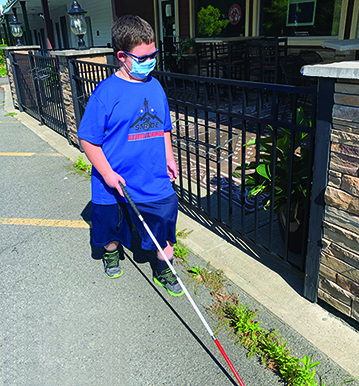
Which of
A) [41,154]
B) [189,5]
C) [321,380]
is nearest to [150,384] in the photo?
[321,380]

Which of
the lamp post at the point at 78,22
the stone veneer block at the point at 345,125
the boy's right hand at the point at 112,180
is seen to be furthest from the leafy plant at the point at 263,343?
the lamp post at the point at 78,22

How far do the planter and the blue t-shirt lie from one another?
961 mm

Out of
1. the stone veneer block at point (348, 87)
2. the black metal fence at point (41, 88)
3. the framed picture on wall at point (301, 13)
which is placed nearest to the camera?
the stone veneer block at point (348, 87)

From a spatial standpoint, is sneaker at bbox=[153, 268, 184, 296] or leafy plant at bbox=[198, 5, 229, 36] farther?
leafy plant at bbox=[198, 5, 229, 36]

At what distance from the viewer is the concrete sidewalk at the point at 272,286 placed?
2.27 m

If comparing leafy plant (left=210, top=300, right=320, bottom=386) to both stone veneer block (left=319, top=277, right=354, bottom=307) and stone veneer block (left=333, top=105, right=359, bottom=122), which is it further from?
stone veneer block (left=333, top=105, right=359, bottom=122)

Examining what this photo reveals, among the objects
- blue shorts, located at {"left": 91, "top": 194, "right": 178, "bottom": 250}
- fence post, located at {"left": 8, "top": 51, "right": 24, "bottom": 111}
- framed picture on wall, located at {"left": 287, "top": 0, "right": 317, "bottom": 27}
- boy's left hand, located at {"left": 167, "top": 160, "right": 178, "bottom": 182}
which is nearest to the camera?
blue shorts, located at {"left": 91, "top": 194, "right": 178, "bottom": 250}

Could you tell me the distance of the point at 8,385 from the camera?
214 centimetres

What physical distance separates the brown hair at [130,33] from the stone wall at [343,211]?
1.15 meters

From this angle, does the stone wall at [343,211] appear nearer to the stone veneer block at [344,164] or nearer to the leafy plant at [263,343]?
the stone veneer block at [344,164]

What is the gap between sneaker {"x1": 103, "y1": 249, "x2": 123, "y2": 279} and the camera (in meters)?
3.02

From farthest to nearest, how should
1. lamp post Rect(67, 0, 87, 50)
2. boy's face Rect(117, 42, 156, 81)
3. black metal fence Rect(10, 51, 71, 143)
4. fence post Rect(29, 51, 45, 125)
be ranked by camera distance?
1. fence post Rect(29, 51, 45, 125)
2. black metal fence Rect(10, 51, 71, 143)
3. lamp post Rect(67, 0, 87, 50)
4. boy's face Rect(117, 42, 156, 81)

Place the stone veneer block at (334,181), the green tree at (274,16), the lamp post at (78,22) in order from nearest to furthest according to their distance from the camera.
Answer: the stone veneer block at (334,181) < the lamp post at (78,22) < the green tree at (274,16)

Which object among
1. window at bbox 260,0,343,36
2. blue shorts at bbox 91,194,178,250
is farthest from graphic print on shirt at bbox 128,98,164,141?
window at bbox 260,0,343,36
